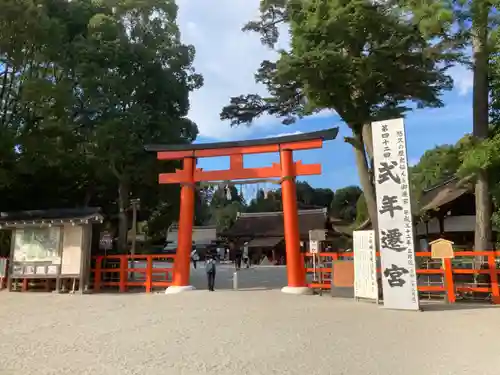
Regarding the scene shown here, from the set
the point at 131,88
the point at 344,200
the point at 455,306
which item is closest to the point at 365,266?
the point at 455,306

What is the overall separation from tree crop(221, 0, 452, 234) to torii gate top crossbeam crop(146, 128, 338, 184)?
154 cm

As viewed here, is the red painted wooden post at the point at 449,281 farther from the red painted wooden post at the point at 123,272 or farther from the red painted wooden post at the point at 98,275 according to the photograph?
the red painted wooden post at the point at 98,275

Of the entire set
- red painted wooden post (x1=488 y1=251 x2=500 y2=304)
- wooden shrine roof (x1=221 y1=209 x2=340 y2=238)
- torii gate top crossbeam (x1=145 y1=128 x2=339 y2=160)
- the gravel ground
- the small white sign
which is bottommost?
the gravel ground

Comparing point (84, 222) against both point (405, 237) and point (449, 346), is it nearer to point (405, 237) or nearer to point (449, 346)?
point (405, 237)

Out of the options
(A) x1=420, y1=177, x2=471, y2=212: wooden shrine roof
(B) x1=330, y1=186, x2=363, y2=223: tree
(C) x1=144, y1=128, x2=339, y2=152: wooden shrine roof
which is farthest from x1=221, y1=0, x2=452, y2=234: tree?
(B) x1=330, y1=186, x2=363, y2=223: tree

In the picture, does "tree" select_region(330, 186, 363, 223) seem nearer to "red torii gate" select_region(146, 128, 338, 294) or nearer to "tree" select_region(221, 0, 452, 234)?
"tree" select_region(221, 0, 452, 234)

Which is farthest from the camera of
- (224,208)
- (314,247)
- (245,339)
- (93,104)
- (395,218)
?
(224,208)

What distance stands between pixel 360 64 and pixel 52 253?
11064 millimetres

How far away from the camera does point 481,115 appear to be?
1164 centimetres

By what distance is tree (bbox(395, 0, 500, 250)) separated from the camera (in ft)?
33.3

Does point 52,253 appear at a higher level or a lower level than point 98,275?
higher

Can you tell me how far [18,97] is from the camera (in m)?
14.9

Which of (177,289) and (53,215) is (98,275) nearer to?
(53,215)

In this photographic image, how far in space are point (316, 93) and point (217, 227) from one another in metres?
34.9
